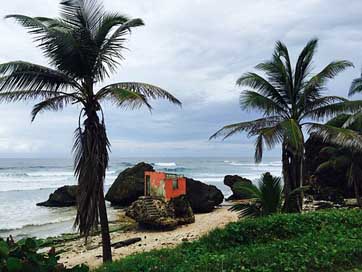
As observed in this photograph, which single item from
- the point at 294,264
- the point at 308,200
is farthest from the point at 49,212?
the point at 294,264

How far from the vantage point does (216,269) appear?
591cm

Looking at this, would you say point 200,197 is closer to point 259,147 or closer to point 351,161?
point 351,161

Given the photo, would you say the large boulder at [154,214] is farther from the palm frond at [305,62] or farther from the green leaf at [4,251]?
the green leaf at [4,251]

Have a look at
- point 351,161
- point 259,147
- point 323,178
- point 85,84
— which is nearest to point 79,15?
point 85,84

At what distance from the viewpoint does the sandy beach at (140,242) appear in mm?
13906

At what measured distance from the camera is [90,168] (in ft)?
32.5

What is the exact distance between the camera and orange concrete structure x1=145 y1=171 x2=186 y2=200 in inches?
802

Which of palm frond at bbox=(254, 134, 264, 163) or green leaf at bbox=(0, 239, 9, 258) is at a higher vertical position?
palm frond at bbox=(254, 134, 264, 163)

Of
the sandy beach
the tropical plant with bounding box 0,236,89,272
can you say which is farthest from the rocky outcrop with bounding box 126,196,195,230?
the tropical plant with bounding box 0,236,89,272

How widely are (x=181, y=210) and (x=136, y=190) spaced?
9713 millimetres

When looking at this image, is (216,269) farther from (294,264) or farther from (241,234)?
(241,234)

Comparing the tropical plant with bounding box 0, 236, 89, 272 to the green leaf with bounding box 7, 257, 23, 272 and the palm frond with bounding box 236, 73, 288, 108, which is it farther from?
the palm frond with bounding box 236, 73, 288, 108

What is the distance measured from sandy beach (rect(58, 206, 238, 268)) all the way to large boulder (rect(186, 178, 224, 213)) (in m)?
3.74

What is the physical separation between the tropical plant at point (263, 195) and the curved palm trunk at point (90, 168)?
3550 mm
